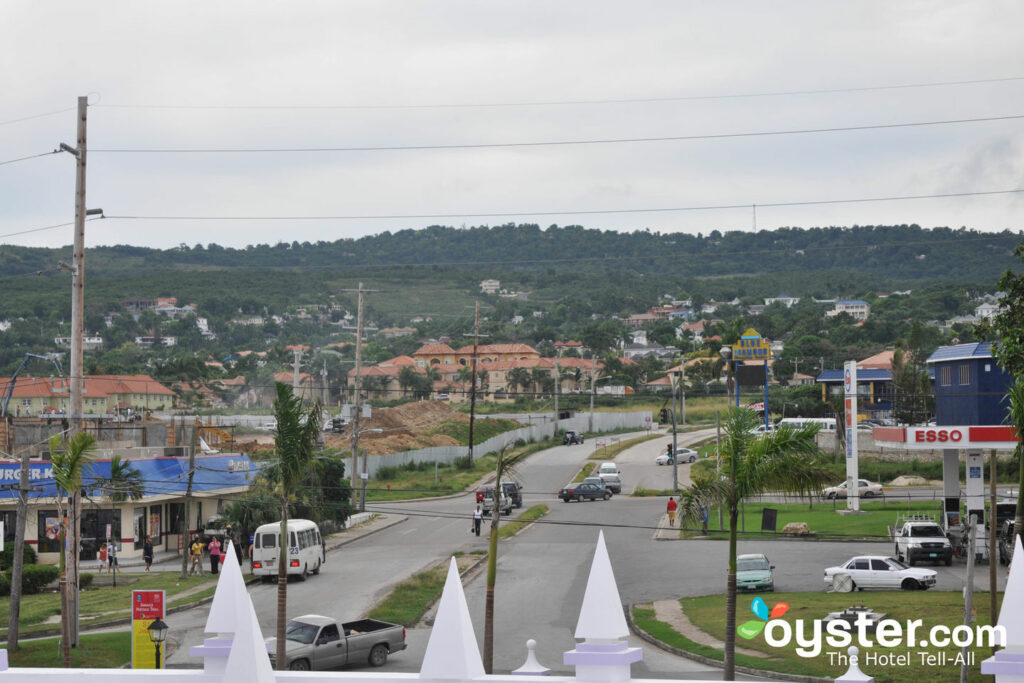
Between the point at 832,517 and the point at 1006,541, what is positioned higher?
the point at 1006,541

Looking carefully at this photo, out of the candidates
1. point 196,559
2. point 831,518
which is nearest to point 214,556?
point 196,559

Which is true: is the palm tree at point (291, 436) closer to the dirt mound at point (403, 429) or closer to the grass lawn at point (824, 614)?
the grass lawn at point (824, 614)

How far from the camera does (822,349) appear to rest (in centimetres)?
14138

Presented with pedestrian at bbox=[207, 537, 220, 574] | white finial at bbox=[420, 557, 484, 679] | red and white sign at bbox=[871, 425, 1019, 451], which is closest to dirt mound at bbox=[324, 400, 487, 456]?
pedestrian at bbox=[207, 537, 220, 574]

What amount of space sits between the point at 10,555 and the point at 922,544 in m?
32.0

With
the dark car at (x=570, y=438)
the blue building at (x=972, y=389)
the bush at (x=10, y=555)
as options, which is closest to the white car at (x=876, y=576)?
the blue building at (x=972, y=389)

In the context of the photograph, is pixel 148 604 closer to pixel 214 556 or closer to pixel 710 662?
pixel 710 662

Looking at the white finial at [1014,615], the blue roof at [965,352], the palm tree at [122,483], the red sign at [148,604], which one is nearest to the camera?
the white finial at [1014,615]

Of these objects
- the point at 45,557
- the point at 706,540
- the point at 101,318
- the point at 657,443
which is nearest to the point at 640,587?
the point at 706,540

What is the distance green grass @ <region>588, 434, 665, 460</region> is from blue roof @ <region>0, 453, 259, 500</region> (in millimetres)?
29173

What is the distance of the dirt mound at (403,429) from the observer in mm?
74312

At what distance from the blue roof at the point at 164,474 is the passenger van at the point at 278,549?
2.41 metres

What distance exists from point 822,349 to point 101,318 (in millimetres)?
125149

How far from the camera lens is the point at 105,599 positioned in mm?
35750
